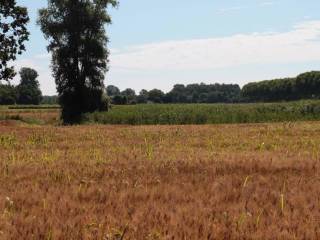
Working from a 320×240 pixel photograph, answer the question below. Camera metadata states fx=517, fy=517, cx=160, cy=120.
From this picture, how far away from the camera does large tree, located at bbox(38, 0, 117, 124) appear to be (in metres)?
49.1

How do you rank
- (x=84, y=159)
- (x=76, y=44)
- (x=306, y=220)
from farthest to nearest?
(x=76, y=44) → (x=84, y=159) → (x=306, y=220)

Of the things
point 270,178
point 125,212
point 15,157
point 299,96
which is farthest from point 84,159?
point 299,96

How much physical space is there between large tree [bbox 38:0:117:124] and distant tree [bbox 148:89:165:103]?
100144 millimetres

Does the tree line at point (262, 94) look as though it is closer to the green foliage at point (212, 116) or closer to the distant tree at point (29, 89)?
the distant tree at point (29, 89)

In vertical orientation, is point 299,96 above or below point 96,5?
below

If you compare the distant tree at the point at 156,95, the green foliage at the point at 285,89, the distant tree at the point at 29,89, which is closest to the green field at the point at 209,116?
the green foliage at the point at 285,89

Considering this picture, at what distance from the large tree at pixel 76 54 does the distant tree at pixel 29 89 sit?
102 m

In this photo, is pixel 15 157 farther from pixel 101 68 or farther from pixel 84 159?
pixel 101 68

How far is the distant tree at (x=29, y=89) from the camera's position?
14912 centimetres

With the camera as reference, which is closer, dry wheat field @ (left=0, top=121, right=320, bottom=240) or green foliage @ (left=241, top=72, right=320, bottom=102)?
dry wheat field @ (left=0, top=121, right=320, bottom=240)

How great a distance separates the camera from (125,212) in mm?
5848

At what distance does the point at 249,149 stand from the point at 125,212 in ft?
27.1

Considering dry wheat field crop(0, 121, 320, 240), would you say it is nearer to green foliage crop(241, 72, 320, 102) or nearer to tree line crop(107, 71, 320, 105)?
tree line crop(107, 71, 320, 105)

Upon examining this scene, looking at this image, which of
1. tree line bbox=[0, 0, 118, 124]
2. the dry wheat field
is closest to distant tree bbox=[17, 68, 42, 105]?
tree line bbox=[0, 0, 118, 124]
